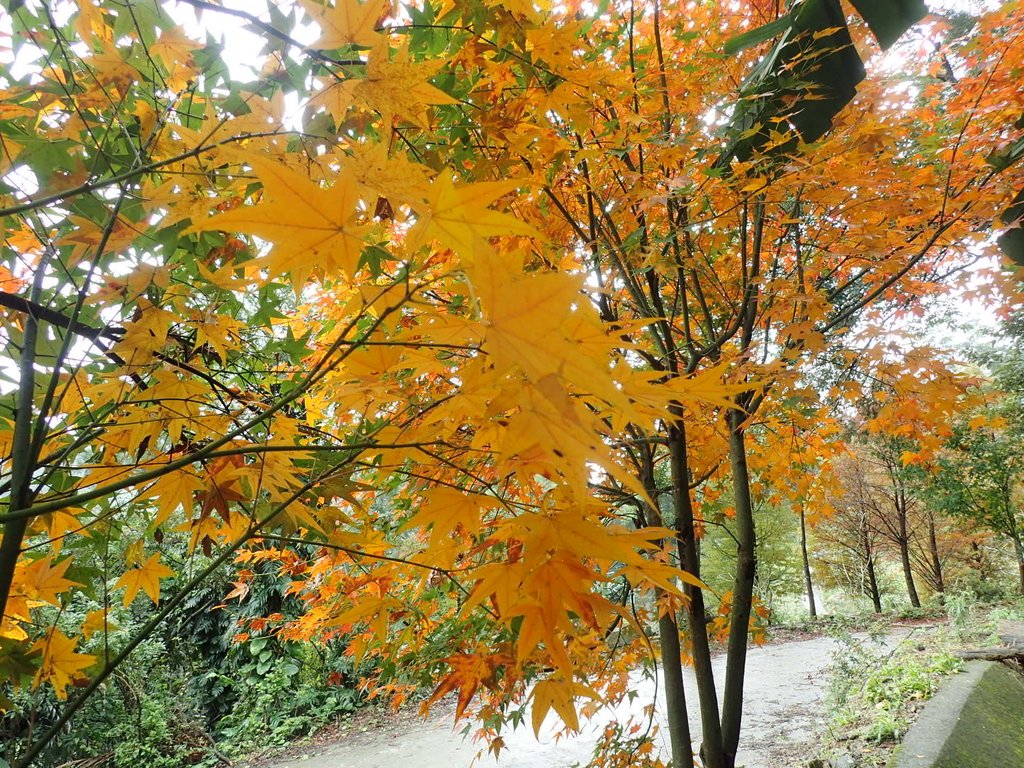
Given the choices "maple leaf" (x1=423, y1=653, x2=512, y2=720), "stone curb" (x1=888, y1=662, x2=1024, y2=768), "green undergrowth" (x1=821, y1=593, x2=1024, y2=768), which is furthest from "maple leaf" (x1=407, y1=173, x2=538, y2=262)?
"green undergrowth" (x1=821, y1=593, x2=1024, y2=768)

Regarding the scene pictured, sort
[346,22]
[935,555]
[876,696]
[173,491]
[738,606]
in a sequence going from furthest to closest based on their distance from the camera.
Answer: [935,555] < [876,696] < [738,606] < [173,491] < [346,22]

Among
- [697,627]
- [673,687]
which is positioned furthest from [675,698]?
[697,627]

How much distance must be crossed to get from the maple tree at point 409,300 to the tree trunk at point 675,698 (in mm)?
13

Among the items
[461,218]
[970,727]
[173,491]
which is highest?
[461,218]

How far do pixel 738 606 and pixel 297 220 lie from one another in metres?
2.13

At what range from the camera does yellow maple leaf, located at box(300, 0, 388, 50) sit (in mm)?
745

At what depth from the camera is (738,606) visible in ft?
6.71

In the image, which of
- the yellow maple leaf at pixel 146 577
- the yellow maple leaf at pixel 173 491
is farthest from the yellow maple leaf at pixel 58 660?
the yellow maple leaf at pixel 173 491

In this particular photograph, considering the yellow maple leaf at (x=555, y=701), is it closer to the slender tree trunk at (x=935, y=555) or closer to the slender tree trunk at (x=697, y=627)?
the slender tree trunk at (x=697, y=627)

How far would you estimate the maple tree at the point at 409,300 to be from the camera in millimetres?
552

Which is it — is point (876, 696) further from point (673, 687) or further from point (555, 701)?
point (555, 701)

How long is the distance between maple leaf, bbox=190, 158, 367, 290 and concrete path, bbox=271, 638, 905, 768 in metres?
5.25

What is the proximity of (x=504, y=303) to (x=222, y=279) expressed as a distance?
2.60 feet

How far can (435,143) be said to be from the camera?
1305 mm
